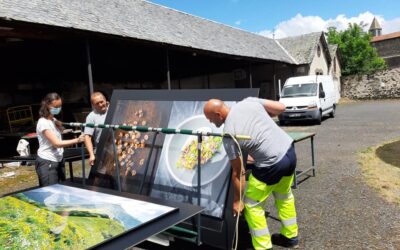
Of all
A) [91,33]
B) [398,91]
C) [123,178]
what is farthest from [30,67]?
[398,91]

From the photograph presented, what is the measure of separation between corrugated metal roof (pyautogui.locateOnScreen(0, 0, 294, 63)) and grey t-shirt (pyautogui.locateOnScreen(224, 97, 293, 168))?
24.4 feet

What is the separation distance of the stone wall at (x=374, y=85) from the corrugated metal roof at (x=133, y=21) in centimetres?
1366

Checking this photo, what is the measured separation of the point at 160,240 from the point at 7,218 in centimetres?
144

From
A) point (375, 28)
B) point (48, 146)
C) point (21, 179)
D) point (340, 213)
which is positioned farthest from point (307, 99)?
point (375, 28)

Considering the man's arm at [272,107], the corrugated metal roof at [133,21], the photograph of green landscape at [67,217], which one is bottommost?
the photograph of green landscape at [67,217]

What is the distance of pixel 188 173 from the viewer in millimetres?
3527

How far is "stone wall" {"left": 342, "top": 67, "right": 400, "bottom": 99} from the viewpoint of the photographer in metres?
30.9

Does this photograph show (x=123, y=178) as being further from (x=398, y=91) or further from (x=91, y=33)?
(x=398, y=91)

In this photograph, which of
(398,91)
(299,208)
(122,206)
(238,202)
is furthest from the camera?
(398,91)

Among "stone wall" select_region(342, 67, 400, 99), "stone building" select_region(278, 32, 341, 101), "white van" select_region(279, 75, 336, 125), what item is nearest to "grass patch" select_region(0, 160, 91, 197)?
"white van" select_region(279, 75, 336, 125)

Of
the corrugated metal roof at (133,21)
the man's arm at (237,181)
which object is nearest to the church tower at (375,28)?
the corrugated metal roof at (133,21)

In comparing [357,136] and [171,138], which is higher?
[171,138]

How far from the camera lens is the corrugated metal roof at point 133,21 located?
Result: 31.4 feet

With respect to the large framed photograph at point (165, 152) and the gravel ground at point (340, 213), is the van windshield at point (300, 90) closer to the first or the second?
the gravel ground at point (340, 213)
